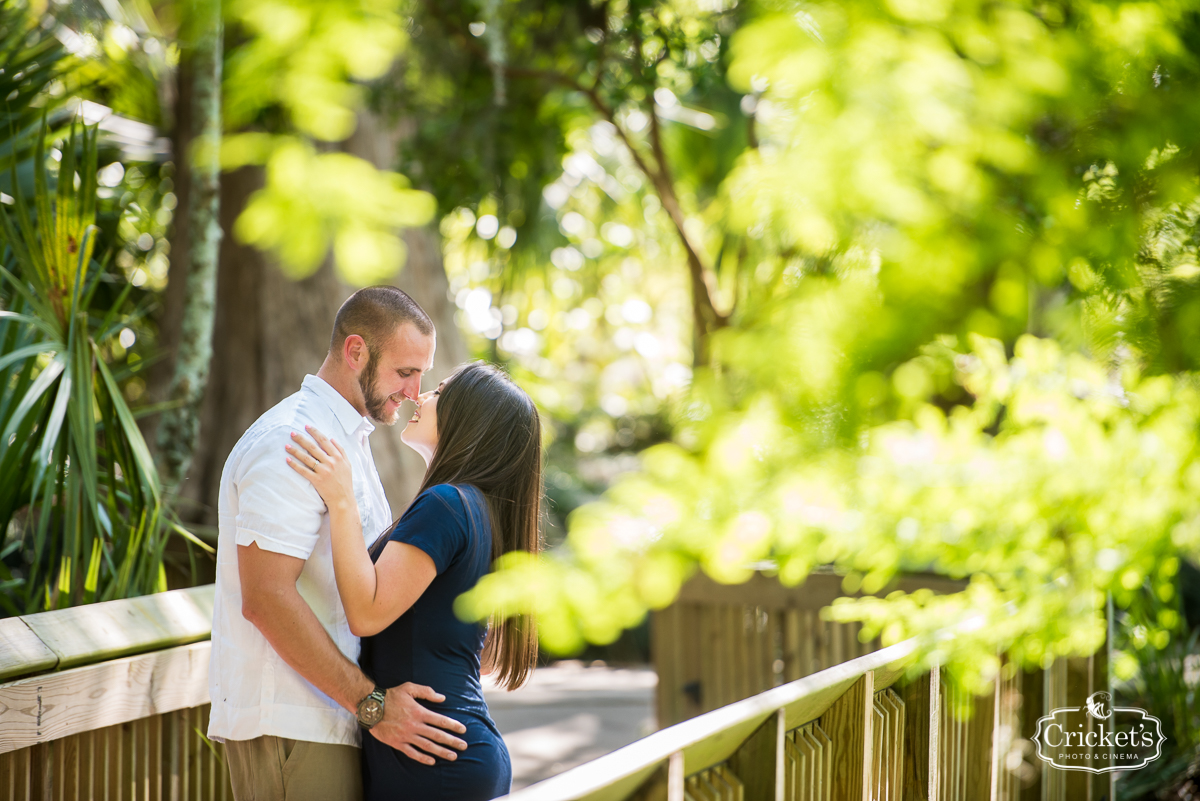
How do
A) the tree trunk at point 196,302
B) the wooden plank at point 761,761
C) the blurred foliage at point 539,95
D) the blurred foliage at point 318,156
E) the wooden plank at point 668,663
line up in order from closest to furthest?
the blurred foliage at point 318,156, the wooden plank at point 761,761, the tree trunk at point 196,302, the wooden plank at point 668,663, the blurred foliage at point 539,95

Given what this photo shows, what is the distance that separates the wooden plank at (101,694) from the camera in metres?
1.92

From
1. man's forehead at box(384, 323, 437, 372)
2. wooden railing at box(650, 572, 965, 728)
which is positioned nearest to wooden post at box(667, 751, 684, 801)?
man's forehead at box(384, 323, 437, 372)

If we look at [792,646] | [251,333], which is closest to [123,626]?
[792,646]

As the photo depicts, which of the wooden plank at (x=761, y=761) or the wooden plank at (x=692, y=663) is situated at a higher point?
the wooden plank at (x=761, y=761)

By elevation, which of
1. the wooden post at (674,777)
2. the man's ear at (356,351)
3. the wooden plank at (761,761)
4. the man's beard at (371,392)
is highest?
the man's ear at (356,351)

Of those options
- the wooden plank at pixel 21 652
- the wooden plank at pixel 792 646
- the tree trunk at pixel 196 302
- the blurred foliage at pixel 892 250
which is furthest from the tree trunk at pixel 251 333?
the blurred foliage at pixel 892 250

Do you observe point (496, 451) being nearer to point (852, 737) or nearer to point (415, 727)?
point (415, 727)

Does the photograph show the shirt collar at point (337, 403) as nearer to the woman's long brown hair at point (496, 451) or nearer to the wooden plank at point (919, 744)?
the woman's long brown hair at point (496, 451)

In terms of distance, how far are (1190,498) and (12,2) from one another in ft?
12.7

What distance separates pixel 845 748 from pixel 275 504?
138 centimetres

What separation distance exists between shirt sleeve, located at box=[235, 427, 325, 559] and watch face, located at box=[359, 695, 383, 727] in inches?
13.6

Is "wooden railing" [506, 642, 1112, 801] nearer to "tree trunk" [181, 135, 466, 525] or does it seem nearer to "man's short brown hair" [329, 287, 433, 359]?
"man's short brown hair" [329, 287, 433, 359]

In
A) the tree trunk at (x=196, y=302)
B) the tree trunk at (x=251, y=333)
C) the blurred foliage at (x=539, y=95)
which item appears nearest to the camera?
the tree trunk at (x=196, y=302)

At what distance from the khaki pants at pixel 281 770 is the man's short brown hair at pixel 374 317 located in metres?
0.90
